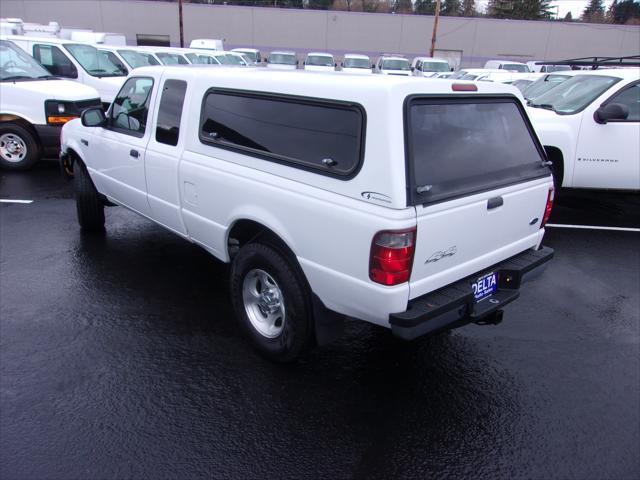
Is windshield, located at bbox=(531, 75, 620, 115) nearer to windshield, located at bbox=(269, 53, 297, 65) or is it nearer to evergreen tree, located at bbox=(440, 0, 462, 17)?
windshield, located at bbox=(269, 53, 297, 65)

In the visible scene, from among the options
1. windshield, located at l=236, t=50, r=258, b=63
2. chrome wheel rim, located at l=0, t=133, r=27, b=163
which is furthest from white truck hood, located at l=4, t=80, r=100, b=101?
windshield, located at l=236, t=50, r=258, b=63

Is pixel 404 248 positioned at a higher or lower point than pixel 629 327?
higher

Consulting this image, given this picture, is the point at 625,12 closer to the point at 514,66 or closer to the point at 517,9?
the point at 517,9

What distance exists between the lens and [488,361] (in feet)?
12.0

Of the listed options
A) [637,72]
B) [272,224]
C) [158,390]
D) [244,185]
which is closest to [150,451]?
[158,390]

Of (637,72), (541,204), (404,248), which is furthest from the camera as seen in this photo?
(637,72)

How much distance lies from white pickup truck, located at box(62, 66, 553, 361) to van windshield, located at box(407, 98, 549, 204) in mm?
11

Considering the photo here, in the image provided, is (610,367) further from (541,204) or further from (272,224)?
(272,224)

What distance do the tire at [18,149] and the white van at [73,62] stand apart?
11.3 ft

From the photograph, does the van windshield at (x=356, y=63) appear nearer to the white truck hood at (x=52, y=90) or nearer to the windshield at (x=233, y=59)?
the windshield at (x=233, y=59)

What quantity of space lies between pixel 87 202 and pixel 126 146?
1.38 meters

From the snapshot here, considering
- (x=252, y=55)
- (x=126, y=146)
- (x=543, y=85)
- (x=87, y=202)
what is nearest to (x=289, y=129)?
(x=126, y=146)

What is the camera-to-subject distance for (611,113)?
251 inches

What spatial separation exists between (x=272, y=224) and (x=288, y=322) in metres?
0.65
